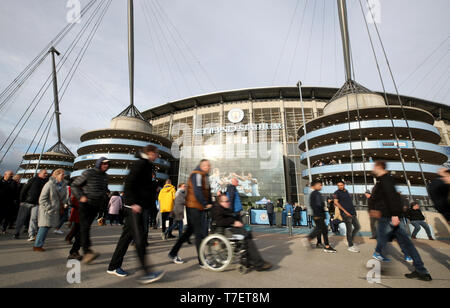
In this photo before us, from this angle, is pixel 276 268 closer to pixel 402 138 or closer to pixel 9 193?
pixel 9 193

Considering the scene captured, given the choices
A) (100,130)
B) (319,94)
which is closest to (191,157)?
(100,130)

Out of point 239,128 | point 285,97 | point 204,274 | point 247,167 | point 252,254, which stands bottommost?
point 204,274

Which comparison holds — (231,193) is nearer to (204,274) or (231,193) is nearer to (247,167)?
(204,274)

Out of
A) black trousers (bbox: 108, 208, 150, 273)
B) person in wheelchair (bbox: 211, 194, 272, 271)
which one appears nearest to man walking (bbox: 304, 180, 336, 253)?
person in wheelchair (bbox: 211, 194, 272, 271)

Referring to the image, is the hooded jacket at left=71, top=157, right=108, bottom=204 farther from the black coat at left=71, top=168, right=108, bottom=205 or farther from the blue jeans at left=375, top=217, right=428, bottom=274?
the blue jeans at left=375, top=217, right=428, bottom=274

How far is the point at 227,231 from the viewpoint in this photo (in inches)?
135

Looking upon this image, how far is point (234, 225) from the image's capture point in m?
3.33

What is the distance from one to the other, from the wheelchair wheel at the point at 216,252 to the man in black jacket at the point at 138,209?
81 centimetres

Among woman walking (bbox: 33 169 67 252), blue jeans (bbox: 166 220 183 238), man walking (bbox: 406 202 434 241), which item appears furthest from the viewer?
man walking (bbox: 406 202 434 241)

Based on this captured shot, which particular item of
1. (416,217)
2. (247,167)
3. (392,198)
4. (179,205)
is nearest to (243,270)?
(392,198)

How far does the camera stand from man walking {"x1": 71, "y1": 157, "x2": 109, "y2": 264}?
3083 mm

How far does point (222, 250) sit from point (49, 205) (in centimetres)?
396

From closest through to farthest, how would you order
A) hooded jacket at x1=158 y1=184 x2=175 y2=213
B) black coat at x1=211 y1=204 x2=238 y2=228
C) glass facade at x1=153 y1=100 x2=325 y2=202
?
black coat at x1=211 y1=204 x2=238 y2=228
hooded jacket at x1=158 y1=184 x2=175 y2=213
glass facade at x1=153 y1=100 x2=325 y2=202

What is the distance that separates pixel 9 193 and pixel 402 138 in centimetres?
3774
